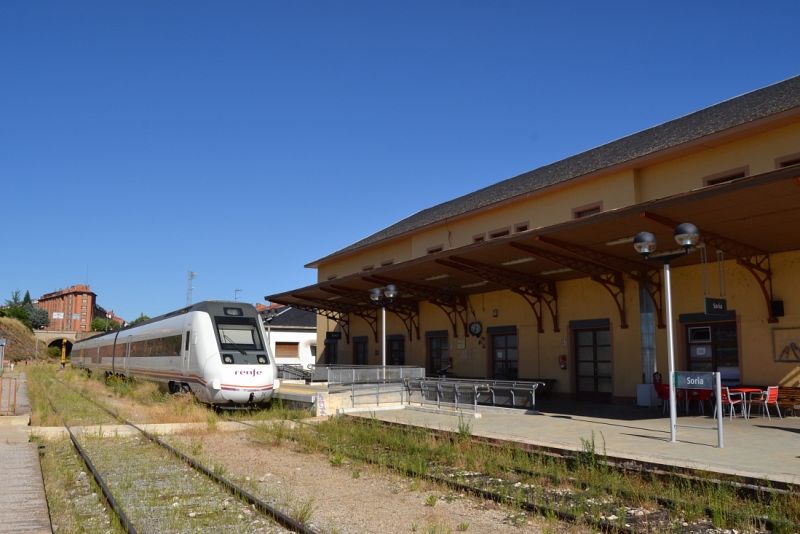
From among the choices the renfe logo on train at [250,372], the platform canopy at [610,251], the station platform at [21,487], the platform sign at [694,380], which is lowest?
the station platform at [21,487]

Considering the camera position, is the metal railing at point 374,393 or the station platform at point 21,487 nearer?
the station platform at point 21,487

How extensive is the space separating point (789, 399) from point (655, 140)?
8475 millimetres

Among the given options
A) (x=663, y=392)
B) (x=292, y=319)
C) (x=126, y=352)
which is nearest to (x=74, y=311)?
(x=292, y=319)

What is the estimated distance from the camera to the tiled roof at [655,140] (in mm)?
16141

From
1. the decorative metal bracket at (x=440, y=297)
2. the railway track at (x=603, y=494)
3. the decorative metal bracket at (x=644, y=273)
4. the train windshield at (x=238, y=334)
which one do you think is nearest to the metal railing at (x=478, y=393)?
the decorative metal bracket at (x=644, y=273)

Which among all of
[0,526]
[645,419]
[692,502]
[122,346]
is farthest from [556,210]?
[122,346]

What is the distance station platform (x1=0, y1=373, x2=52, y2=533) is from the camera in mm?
6473

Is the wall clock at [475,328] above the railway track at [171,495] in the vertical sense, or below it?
above

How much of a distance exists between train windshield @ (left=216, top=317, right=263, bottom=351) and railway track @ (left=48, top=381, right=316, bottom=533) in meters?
5.47

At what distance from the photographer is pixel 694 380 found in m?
11.1

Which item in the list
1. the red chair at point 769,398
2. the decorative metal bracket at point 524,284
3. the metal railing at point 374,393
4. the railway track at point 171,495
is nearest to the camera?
the railway track at point 171,495

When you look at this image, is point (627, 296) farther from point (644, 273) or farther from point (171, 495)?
point (171, 495)

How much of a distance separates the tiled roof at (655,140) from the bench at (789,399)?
582 cm

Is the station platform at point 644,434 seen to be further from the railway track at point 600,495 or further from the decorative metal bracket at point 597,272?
the decorative metal bracket at point 597,272
